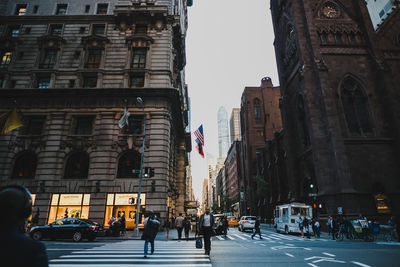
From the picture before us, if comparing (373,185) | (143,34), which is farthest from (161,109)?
(373,185)

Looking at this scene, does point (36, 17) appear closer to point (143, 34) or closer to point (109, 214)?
point (143, 34)

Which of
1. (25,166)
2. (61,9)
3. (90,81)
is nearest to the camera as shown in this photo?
(25,166)

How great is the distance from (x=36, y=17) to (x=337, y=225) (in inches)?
1662

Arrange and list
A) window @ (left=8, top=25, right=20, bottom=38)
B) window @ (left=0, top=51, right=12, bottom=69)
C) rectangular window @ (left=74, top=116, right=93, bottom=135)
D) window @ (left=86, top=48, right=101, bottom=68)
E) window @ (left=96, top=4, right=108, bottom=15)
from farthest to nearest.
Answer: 1. window @ (left=96, top=4, right=108, bottom=15)
2. window @ (left=8, top=25, right=20, bottom=38)
3. window @ (left=0, top=51, right=12, bottom=69)
4. window @ (left=86, top=48, right=101, bottom=68)
5. rectangular window @ (left=74, top=116, right=93, bottom=135)

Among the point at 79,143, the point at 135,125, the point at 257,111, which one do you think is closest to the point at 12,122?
the point at 79,143

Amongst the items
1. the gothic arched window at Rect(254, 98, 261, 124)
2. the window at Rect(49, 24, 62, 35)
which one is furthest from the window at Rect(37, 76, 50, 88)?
the gothic arched window at Rect(254, 98, 261, 124)

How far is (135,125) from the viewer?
88.4 ft

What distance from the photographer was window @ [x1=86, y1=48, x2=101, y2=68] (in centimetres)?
2952

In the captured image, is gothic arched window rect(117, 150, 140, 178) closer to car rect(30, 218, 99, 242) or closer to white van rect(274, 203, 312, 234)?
car rect(30, 218, 99, 242)

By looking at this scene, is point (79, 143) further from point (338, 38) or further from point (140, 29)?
point (338, 38)

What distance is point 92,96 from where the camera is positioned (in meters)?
27.0

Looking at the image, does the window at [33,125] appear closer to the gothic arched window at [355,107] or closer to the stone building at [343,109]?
the stone building at [343,109]

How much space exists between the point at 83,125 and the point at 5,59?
1504cm

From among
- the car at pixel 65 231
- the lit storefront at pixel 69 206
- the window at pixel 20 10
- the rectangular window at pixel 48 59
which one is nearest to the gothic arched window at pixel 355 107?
the car at pixel 65 231
